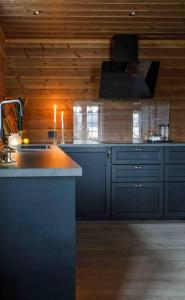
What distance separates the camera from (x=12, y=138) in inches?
135

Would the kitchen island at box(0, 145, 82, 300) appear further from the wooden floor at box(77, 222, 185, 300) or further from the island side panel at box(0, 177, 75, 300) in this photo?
the wooden floor at box(77, 222, 185, 300)

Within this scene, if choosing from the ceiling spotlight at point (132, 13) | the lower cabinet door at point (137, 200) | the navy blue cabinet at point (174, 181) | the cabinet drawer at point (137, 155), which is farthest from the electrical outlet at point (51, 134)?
the ceiling spotlight at point (132, 13)

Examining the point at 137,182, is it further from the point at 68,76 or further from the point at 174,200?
the point at 68,76

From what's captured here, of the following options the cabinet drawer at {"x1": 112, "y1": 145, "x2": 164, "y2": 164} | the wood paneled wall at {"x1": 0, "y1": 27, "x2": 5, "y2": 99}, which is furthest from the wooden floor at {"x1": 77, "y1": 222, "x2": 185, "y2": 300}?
the wood paneled wall at {"x1": 0, "y1": 27, "x2": 5, "y2": 99}

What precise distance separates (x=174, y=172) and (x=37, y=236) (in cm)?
281

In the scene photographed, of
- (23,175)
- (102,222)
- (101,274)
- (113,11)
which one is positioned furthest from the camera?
(102,222)

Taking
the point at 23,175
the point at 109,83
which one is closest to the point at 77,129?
the point at 109,83

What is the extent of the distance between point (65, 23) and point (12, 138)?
1694mm

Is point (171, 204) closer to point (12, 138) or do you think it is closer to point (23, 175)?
point (12, 138)

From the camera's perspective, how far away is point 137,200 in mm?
4340

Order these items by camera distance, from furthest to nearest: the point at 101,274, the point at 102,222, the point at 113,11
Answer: the point at 102,222 < the point at 113,11 < the point at 101,274

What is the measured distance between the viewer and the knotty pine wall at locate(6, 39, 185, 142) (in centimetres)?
495

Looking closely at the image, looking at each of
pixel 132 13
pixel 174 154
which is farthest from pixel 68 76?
pixel 174 154

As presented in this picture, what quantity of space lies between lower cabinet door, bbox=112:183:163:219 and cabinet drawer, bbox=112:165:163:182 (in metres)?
0.06
